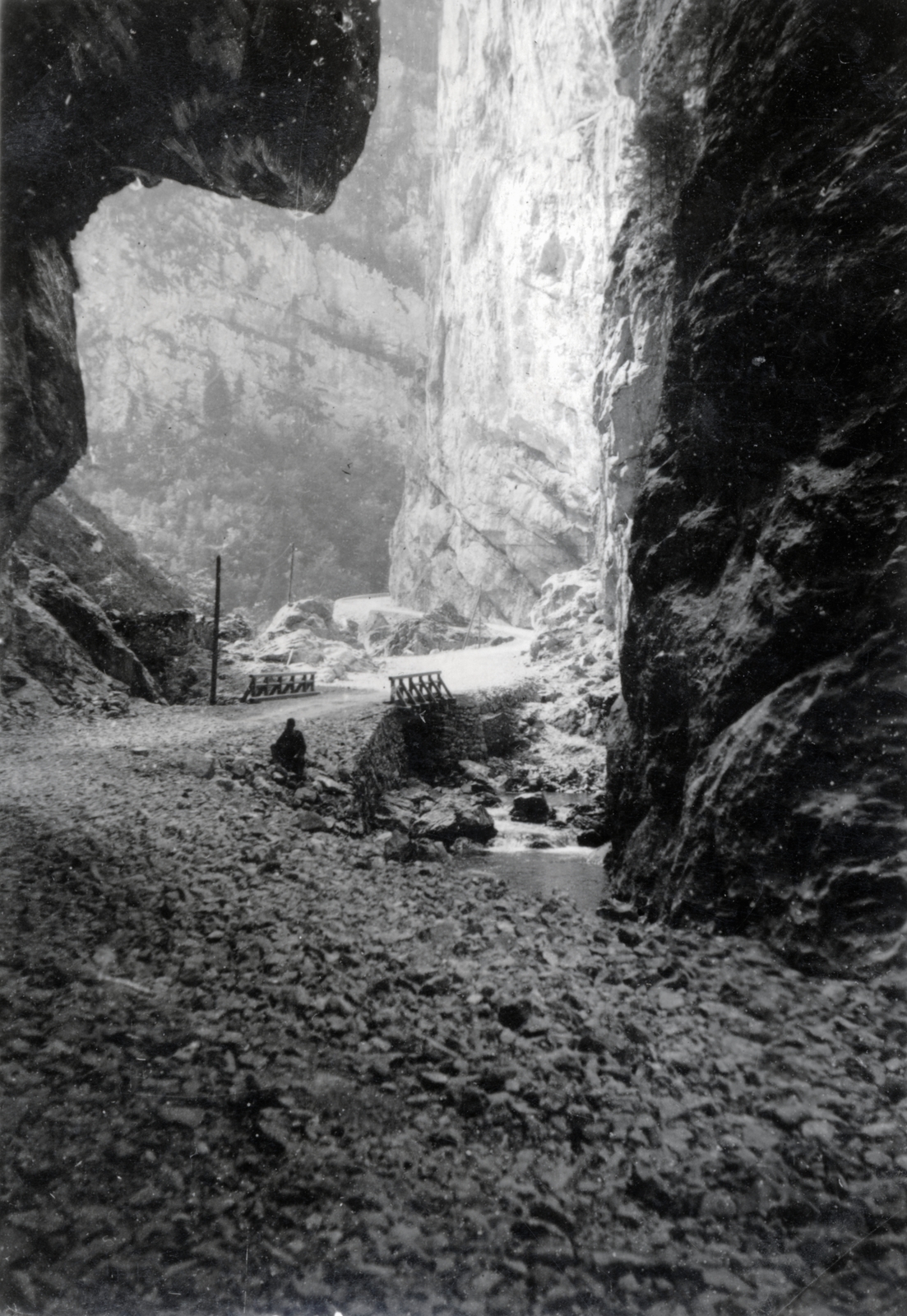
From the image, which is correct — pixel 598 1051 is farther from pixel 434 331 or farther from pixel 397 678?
pixel 434 331

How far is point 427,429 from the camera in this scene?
53.1m

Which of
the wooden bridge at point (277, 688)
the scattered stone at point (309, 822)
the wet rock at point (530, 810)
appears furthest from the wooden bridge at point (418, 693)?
the scattered stone at point (309, 822)

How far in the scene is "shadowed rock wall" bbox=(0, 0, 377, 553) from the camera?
7383 millimetres

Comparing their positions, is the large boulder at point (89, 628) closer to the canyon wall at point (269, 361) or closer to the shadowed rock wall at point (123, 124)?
the shadowed rock wall at point (123, 124)

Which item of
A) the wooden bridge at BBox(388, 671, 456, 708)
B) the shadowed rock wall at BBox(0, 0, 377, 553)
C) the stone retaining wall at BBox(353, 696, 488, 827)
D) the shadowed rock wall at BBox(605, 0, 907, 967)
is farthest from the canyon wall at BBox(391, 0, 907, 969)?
the wooden bridge at BBox(388, 671, 456, 708)

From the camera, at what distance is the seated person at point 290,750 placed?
9.84 metres

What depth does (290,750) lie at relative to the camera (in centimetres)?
995

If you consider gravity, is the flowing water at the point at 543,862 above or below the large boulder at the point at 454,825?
below

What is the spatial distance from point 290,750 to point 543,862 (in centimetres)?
452

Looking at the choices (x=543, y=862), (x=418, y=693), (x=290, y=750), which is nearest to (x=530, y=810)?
(x=543, y=862)

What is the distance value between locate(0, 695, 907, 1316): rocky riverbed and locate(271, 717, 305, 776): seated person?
434 centimetres

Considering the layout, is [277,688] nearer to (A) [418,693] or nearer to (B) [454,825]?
(A) [418,693]

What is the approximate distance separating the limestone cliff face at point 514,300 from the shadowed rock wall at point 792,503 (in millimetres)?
21007

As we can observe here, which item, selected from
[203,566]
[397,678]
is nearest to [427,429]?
[203,566]
